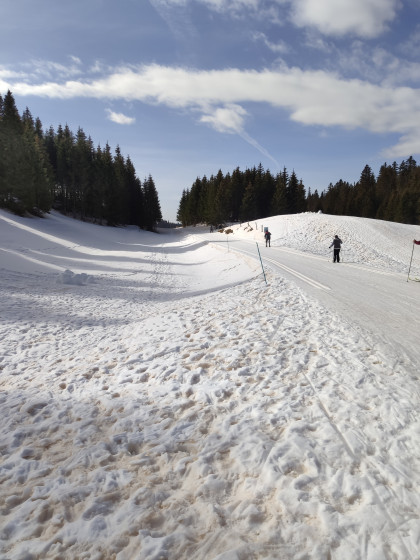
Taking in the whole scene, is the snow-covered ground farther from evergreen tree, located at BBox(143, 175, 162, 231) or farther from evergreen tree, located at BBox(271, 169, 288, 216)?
evergreen tree, located at BBox(143, 175, 162, 231)

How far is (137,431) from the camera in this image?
4234 millimetres

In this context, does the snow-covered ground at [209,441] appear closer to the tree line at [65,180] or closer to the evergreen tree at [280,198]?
the tree line at [65,180]

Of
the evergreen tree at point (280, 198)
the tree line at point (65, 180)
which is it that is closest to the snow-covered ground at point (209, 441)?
the tree line at point (65, 180)

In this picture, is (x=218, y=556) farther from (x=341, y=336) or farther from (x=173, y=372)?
(x=341, y=336)

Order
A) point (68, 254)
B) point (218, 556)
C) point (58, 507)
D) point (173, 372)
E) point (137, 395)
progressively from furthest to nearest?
1. point (68, 254)
2. point (173, 372)
3. point (137, 395)
4. point (58, 507)
5. point (218, 556)

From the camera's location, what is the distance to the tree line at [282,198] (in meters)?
71.2

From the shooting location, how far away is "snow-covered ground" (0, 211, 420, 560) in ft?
8.85

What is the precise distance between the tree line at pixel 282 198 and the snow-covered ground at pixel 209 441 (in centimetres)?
6741

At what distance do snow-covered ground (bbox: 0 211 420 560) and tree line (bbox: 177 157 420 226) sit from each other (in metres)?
67.4

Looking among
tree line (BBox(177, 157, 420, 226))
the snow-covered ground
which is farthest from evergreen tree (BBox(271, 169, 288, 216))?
the snow-covered ground

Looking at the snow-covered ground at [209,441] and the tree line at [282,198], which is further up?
the tree line at [282,198]

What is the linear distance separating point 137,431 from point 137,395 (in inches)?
40.0

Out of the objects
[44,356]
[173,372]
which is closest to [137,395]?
[173,372]

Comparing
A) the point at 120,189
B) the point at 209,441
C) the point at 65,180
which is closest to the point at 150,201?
the point at 120,189
